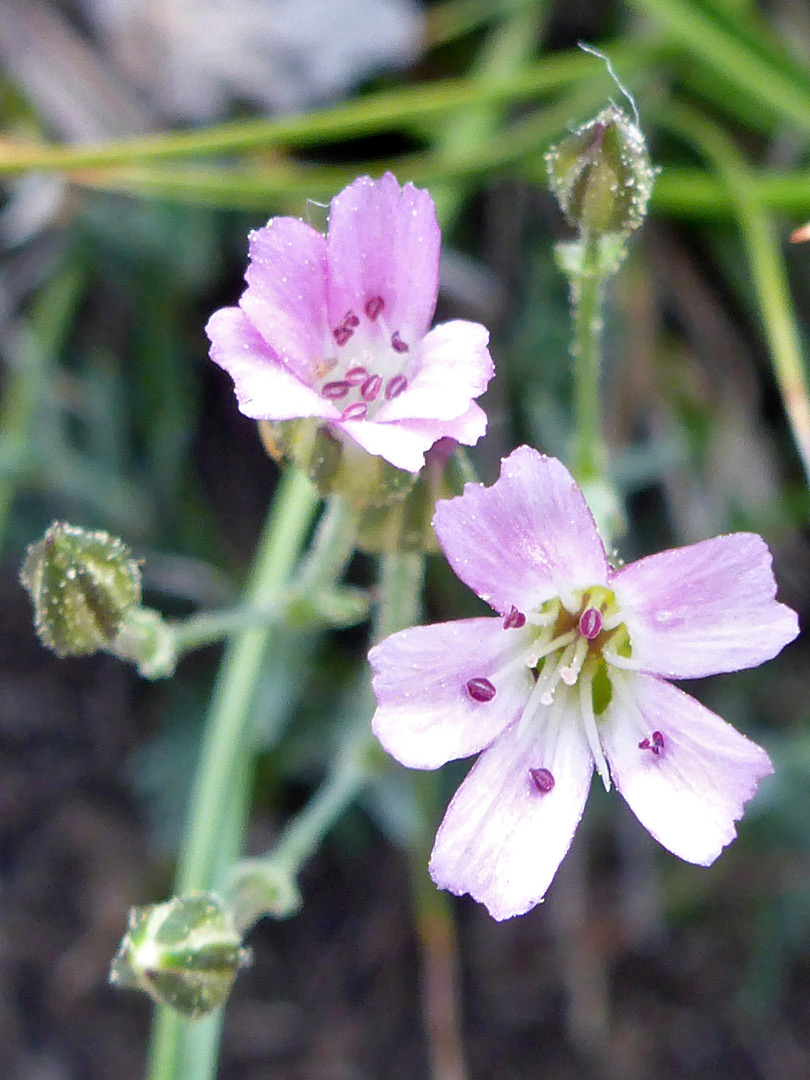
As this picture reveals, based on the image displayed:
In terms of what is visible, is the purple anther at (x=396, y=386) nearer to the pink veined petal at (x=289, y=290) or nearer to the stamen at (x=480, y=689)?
the pink veined petal at (x=289, y=290)

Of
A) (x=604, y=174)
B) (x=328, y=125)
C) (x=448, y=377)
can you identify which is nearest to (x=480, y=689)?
(x=448, y=377)

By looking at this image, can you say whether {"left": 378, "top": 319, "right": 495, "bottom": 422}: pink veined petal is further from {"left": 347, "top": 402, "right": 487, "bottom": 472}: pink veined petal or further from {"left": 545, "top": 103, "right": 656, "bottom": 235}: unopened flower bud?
{"left": 545, "top": 103, "right": 656, "bottom": 235}: unopened flower bud

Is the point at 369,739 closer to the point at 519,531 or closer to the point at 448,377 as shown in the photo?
the point at 519,531

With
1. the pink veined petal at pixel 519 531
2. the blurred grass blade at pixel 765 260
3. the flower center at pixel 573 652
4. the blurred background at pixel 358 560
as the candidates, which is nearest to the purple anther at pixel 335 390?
the pink veined petal at pixel 519 531

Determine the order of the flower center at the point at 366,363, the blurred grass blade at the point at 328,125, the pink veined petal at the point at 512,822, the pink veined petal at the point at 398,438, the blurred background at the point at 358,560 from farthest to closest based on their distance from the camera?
the blurred background at the point at 358,560 < the blurred grass blade at the point at 328,125 < the flower center at the point at 366,363 < the pink veined petal at the point at 512,822 < the pink veined petal at the point at 398,438

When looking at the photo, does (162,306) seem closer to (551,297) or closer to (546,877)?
(551,297)

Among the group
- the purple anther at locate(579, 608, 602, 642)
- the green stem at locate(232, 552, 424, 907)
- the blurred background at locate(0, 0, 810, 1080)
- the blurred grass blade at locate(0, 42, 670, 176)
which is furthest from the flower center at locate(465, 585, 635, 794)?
the blurred grass blade at locate(0, 42, 670, 176)
